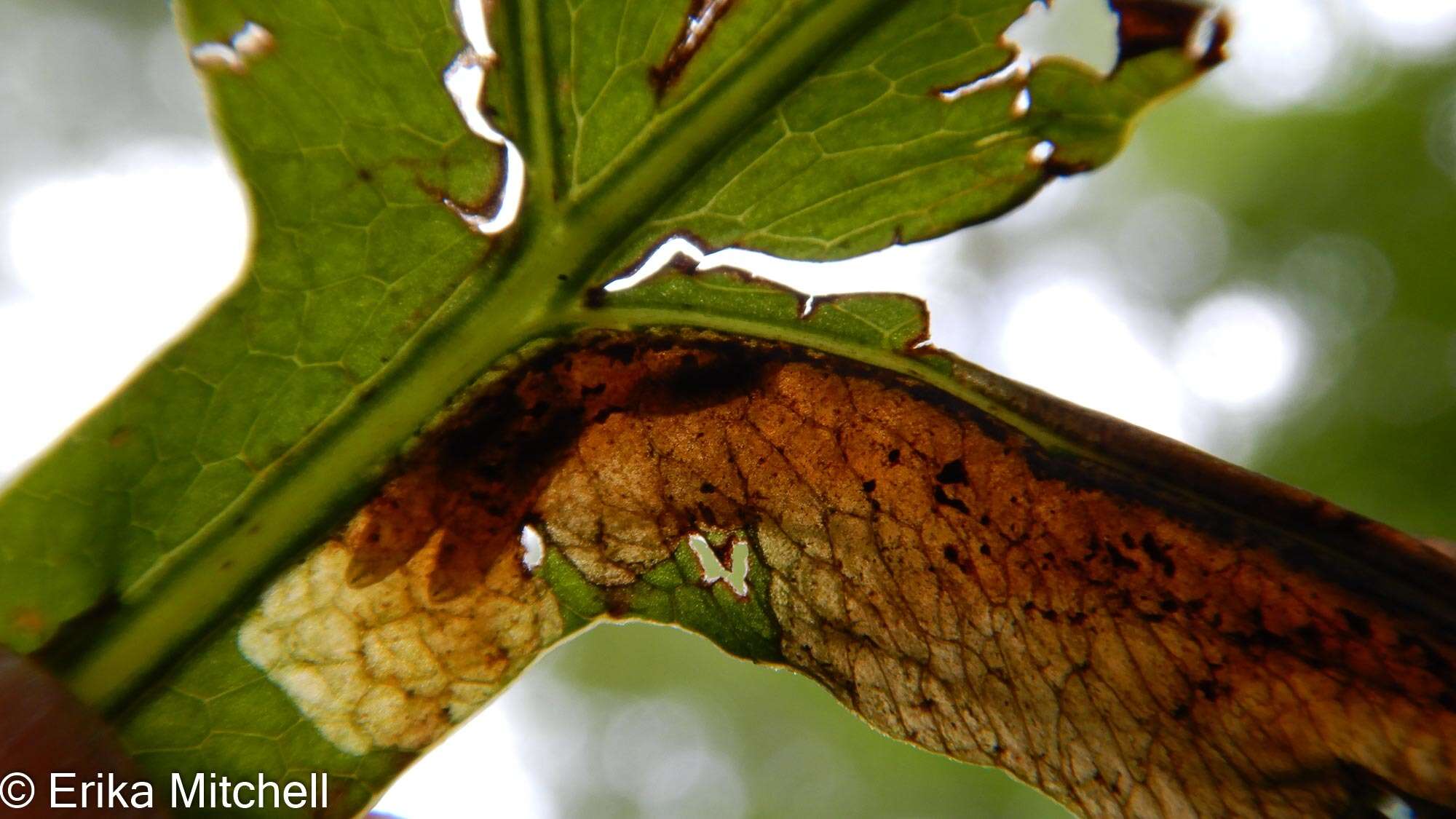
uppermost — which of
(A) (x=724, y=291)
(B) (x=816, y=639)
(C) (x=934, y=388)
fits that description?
(A) (x=724, y=291)

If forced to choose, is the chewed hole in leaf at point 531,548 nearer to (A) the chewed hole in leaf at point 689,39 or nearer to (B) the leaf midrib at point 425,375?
(B) the leaf midrib at point 425,375

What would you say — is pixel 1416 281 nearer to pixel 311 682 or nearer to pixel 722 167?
pixel 722 167

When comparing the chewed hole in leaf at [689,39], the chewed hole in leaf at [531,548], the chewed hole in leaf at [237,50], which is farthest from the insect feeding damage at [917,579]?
the chewed hole in leaf at [237,50]

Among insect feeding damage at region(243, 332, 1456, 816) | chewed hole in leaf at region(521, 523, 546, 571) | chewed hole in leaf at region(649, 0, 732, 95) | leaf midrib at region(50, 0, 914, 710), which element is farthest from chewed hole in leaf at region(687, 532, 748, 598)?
chewed hole in leaf at region(649, 0, 732, 95)

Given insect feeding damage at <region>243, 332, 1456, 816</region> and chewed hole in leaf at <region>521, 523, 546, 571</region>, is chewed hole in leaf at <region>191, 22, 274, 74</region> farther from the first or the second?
chewed hole in leaf at <region>521, 523, 546, 571</region>

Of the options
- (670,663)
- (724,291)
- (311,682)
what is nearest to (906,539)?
(724,291)

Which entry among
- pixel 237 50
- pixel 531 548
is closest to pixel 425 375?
pixel 531 548

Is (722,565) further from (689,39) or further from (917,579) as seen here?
(689,39)

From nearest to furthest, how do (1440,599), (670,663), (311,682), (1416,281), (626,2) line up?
(1440,599) → (626,2) → (311,682) → (1416,281) → (670,663)
